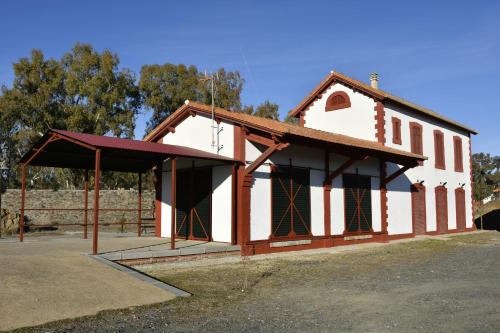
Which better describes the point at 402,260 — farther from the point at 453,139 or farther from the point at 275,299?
the point at 453,139

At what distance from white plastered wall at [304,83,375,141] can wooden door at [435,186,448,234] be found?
588cm

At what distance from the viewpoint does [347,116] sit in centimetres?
2092

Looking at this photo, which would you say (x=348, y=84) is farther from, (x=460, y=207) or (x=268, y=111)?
(x=268, y=111)

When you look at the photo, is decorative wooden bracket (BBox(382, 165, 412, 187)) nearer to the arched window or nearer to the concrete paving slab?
the arched window

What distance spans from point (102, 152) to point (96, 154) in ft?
6.69

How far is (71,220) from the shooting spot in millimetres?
25078

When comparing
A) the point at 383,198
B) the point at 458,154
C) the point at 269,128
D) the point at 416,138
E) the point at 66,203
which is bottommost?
the point at 66,203

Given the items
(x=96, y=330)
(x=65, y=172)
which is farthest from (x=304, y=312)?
(x=65, y=172)

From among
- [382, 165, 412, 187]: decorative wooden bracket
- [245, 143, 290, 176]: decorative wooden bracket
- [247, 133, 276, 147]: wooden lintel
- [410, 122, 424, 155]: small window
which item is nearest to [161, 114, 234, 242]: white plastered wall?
[247, 133, 276, 147]: wooden lintel

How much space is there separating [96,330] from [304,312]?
9.31ft

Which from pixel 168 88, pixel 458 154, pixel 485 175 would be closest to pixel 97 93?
pixel 168 88

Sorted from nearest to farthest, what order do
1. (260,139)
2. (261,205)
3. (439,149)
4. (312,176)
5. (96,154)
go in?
(96,154) → (260,139) → (261,205) → (312,176) → (439,149)

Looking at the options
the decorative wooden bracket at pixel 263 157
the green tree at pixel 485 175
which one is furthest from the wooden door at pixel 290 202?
the green tree at pixel 485 175

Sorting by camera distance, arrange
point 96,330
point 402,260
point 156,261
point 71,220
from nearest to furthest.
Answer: point 96,330 → point 156,261 → point 402,260 → point 71,220
